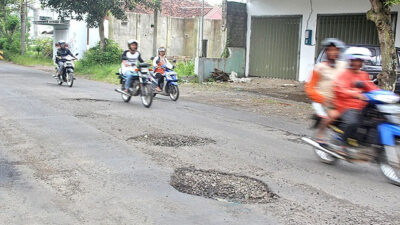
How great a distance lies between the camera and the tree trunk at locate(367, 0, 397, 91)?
11773 mm

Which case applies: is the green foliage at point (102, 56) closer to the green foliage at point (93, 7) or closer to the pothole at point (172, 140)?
the green foliage at point (93, 7)

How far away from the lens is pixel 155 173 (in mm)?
5680

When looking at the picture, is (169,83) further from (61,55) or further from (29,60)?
(29,60)

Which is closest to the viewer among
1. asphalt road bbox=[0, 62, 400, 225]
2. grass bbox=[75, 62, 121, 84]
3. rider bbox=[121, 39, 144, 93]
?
asphalt road bbox=[0, 62, 400, 225]

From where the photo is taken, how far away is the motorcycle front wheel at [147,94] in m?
11.4

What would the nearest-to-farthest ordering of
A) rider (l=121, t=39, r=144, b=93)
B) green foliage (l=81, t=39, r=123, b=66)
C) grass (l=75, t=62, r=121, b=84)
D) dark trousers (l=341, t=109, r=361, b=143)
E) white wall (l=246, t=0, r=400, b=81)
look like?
dark trousers (l=341, t=109, r=361, b=143) → rider (l=121, t=39, r=144, b=93) → white wall (l=246, t=0, r=400, b=81) → grass (l=75, t=62, r=121, b=84) → green foliage (l=81, t=39, r=123, b=66)

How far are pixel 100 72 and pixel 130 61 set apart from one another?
1113 centimetres

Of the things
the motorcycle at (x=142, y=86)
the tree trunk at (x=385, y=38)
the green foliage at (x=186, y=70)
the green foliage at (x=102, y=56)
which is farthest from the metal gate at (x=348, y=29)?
the green foliage at (x=102, y=56)

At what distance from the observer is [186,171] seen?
5.80 metres

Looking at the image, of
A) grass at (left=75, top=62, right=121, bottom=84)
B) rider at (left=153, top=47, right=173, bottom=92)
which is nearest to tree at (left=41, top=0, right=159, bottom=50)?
grass at (left=75, top=62, right=121, bottom=84)

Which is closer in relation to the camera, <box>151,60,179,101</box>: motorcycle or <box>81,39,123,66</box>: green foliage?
<box>151,60,179,101</box>: motorcycle

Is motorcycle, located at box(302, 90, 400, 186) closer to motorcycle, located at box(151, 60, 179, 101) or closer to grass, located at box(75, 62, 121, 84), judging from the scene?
motorcycle, located at box(151, 60, 179, 101)

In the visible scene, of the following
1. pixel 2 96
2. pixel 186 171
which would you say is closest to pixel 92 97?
pixel 2 96

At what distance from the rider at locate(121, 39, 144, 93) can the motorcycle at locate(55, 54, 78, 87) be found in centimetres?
452
